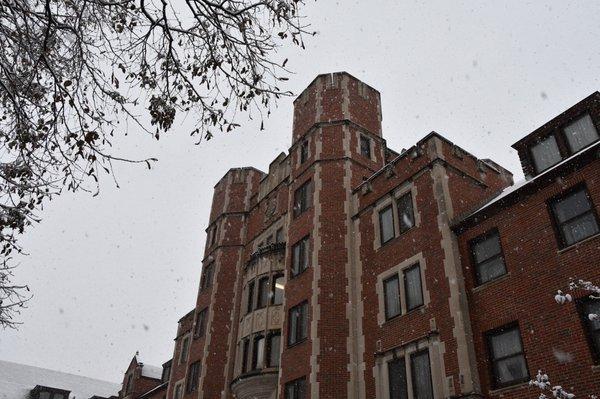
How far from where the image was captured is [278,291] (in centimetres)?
2255

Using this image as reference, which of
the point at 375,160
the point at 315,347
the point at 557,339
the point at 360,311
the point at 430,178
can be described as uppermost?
the point at 375,160

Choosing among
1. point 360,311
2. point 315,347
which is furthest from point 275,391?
point 360,311

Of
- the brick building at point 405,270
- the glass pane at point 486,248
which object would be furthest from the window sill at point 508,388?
the glass pane at point 486,248

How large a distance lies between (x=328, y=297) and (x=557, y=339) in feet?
27.6

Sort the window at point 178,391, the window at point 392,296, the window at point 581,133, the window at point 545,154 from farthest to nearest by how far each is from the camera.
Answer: the window at point 178,391 < the window at point 392,296 < the window at point 545,154 < the window at point 581,133

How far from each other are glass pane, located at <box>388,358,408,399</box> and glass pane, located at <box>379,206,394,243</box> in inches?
179

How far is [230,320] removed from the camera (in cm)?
2691

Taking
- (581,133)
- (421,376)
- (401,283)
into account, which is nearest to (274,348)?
(401,283)

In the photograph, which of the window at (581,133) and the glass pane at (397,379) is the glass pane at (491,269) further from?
the window at (581,133)

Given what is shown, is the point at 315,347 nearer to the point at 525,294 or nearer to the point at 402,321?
the point at 402,321

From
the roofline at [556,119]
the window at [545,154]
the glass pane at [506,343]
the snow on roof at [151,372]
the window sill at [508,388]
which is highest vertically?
the roofline at [556,119]

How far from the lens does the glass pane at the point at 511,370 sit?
12.6m

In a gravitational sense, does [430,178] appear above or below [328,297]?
above

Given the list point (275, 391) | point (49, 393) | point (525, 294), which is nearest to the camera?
point (525, 294)
